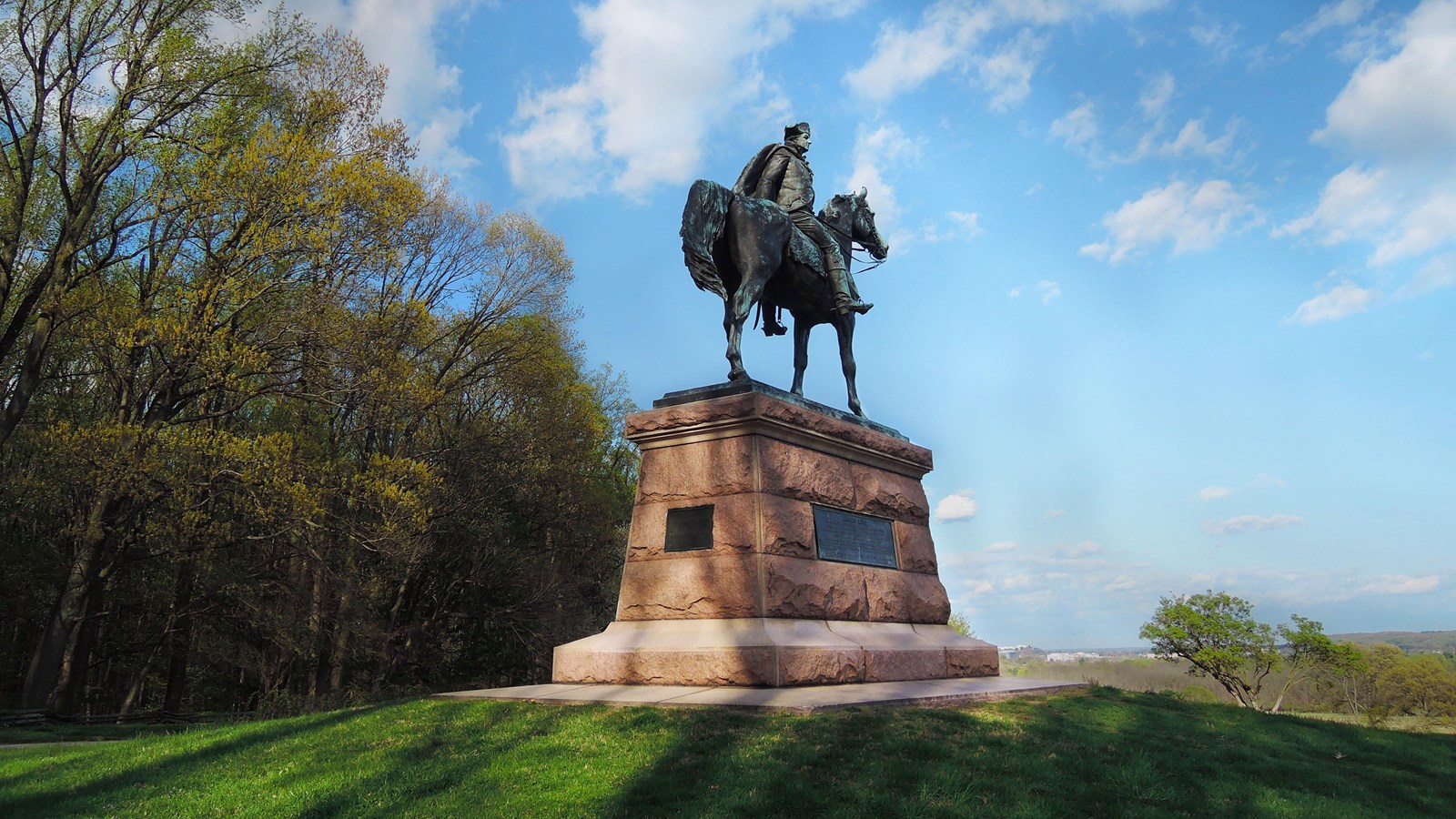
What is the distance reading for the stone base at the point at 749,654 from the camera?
7340 mm

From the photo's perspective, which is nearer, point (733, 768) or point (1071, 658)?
point (733, 768)

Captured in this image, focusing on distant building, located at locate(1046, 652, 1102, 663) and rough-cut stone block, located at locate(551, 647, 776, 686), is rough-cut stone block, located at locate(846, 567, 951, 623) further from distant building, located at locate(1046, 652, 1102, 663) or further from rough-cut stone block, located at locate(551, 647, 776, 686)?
distant building, located at locate(1046, 652, 1102, 663)

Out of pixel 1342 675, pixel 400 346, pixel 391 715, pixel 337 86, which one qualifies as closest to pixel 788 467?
pixel 391 715

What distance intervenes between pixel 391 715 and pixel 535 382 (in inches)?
769

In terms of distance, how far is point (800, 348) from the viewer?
11164mm

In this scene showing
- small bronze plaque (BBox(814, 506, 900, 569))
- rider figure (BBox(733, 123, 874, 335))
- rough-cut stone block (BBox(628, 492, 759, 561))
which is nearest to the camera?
rough-cut stone block (BBox(628, 492, 759, 561))

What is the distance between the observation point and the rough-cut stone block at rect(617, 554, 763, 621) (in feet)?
26.2

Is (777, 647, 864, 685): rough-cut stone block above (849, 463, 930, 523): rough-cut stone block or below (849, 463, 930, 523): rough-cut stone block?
below

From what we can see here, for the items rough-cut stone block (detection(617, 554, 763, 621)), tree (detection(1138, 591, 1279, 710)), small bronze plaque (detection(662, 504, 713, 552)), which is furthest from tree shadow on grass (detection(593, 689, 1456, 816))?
tree (detection(1138, 591, 1279, 710))

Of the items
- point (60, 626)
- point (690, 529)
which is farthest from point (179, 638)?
point (690, 529)

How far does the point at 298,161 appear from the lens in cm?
1599

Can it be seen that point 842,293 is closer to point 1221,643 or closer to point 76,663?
point 76,663

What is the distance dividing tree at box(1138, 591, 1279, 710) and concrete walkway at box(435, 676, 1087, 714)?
122 feet

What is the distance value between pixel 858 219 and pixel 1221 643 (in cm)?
3795
